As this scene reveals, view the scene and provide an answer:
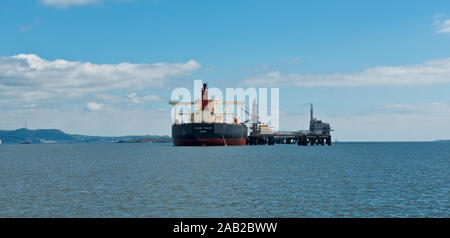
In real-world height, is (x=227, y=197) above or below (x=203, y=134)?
below

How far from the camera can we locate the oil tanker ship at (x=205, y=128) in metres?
139

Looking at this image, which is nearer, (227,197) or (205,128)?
(227,197)

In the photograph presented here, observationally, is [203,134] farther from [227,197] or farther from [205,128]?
[227,197]

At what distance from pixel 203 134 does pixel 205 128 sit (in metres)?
2.14

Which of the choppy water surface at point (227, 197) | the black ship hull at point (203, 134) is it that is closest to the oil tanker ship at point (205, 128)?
the black ship hull at point (203, 134)

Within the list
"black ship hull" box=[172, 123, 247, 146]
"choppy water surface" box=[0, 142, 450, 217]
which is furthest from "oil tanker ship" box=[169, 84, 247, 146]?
"choppy water surface" box=[0, 142, 450, 217]

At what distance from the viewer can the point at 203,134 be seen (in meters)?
139

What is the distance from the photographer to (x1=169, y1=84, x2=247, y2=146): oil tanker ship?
138750 mm

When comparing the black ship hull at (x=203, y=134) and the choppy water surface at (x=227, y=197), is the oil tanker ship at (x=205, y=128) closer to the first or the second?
the black ship hull at (x=203, y=134)

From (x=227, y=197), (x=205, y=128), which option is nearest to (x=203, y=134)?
(x=205, y=128)

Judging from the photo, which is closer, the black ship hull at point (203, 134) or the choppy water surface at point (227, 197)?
the choppy water surface at point (227, 197)

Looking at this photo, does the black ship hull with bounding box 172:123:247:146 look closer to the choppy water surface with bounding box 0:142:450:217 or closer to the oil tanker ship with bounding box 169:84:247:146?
the oil tanker ship with bounding box 169:84:247:146
